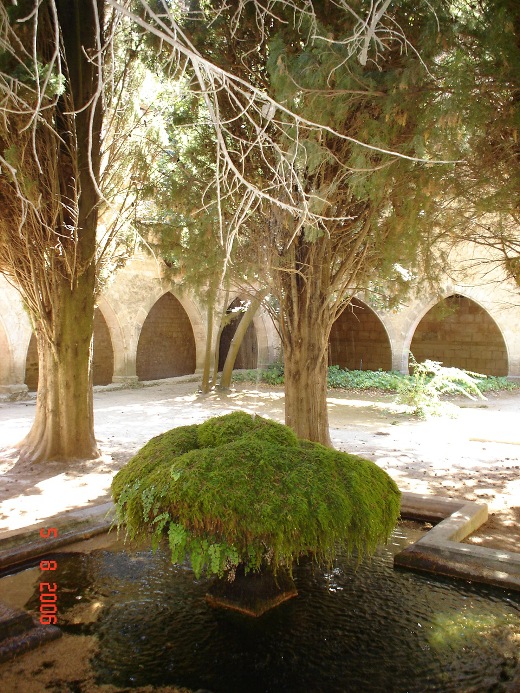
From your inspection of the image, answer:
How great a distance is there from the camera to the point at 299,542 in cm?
243

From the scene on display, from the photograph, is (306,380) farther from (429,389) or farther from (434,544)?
(429,389)

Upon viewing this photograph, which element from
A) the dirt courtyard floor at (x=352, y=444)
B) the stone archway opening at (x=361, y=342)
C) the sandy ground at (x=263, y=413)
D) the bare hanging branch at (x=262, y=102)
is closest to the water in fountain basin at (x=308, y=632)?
the sandy ground at (x=263, y=413)

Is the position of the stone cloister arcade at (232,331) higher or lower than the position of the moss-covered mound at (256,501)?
higher

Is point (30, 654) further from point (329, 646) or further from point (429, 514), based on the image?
point (429, 514)

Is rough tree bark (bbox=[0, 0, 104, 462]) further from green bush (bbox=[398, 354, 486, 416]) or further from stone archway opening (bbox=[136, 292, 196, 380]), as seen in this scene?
stone archway opening (bbox=[136, 292, 196, 380])

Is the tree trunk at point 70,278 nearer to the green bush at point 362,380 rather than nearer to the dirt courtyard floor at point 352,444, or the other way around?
the dirt courtyard floor at point 352,444

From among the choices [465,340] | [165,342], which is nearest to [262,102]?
[165,342]

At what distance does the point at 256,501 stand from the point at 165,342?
49.4 feet

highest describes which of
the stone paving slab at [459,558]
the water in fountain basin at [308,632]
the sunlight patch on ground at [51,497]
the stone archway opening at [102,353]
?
the stone archway opening at [102,353]

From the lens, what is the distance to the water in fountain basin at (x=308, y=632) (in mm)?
2215

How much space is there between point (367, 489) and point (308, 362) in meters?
2.95

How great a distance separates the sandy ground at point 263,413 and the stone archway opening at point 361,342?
558 centimetres

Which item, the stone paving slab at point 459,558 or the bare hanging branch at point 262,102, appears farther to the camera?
the stone paving slab at point 459,558

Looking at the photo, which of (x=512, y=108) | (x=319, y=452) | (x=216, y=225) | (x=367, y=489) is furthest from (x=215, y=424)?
(x=216, y=225)
